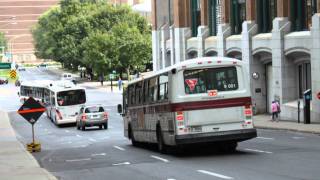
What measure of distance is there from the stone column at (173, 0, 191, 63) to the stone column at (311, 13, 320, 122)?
78.2 feet

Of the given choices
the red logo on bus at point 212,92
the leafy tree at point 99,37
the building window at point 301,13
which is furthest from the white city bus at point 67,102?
the leafy tree at point 99,37

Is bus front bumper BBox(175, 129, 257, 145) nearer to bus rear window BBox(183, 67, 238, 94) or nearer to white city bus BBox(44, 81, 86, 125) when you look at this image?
bus rear window BBox(183, 67, 238, 94)

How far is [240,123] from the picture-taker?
22125 millimetres

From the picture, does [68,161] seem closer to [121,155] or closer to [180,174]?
[121,155]

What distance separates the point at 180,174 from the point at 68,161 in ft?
24.7

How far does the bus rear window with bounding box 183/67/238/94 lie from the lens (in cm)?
2219

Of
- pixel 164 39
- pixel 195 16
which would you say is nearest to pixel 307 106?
pixel 195 16

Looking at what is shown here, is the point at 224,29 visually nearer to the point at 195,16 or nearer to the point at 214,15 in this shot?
the point at 214,15

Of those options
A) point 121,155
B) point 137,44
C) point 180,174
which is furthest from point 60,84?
point 137,44

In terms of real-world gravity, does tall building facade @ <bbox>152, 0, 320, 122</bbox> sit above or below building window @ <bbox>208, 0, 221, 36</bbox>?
below

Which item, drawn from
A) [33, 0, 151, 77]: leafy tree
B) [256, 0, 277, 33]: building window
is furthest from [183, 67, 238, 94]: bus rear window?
[33, 0, 151, 77]: leafy tree

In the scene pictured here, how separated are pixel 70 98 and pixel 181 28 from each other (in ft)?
47.1

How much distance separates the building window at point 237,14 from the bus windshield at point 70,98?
12.2 meters

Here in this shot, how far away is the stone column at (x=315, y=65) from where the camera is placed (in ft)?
132
